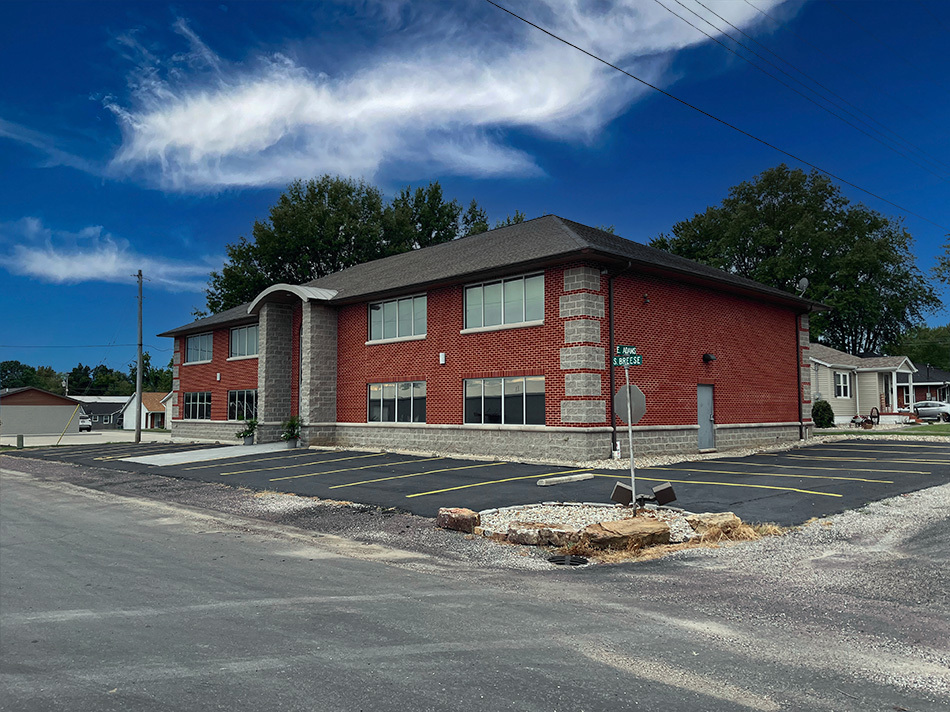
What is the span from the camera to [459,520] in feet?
35.7

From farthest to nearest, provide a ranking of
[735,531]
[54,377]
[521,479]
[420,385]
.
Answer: [54,377] → [420,385] → [521,479] → [735,531]

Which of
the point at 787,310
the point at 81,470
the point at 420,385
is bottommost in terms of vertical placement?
the point at 81,470

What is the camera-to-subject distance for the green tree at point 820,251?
54000 mm

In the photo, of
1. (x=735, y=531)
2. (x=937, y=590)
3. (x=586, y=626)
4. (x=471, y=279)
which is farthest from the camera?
(x=471, y=279)

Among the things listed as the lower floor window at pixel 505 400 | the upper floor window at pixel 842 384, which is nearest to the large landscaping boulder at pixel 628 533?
the lower floor window at pixel 505 400

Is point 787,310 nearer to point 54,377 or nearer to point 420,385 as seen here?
point 420,385

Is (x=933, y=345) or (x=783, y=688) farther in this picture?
(x=933, y=345)

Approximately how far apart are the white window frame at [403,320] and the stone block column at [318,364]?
2.19 m

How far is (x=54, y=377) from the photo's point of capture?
148625 millimetres

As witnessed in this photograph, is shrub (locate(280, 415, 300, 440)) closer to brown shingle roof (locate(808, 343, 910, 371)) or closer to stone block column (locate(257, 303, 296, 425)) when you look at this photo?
stone block column (locate(257, 303, 296, 425))

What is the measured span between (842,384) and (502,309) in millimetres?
33119

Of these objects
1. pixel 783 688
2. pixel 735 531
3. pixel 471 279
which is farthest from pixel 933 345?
pixel 783 688

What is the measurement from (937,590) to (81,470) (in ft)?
78.7

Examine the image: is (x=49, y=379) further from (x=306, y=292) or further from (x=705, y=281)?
(x=705, y=281)
